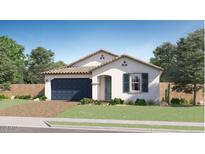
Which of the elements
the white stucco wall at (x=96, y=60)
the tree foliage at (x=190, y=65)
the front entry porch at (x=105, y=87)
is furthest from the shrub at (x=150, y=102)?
the white stucco wall at (x=96, y=60)

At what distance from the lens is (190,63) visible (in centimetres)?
2197

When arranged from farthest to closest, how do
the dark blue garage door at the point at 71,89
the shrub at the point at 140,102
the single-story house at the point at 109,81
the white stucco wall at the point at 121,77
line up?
the dark blue garage door at the point at 71,89
the single-story house at the point at 109,81
the white stucco wall at the point at 121,77
the shrub at the point at 140,102

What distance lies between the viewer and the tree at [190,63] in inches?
856

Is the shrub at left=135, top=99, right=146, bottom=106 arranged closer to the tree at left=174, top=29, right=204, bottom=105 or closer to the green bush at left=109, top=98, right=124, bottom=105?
the green bush at left=109, top=98, right=124, bottom=105

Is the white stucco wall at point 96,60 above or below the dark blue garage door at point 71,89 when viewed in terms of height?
above

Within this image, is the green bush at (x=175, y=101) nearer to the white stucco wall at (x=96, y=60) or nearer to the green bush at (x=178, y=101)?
the green bush at (x=178, y=101)

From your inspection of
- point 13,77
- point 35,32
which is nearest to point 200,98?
point 35,32

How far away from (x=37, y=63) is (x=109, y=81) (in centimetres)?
2859

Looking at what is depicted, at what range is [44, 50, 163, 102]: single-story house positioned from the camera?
76.3 ft

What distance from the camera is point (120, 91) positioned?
2378cm

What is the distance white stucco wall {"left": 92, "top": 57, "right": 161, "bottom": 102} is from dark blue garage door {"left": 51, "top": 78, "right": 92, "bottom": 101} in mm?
1297

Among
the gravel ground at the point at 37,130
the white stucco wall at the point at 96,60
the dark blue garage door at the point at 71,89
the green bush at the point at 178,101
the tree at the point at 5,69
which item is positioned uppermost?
the white stucco wall at the point at 96,60

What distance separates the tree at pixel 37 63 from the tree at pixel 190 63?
29.1m

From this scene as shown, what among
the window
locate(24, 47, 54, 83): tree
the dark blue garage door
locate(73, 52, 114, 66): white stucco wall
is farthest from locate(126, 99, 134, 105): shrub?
locate(24, 47, 54, 83): tree
